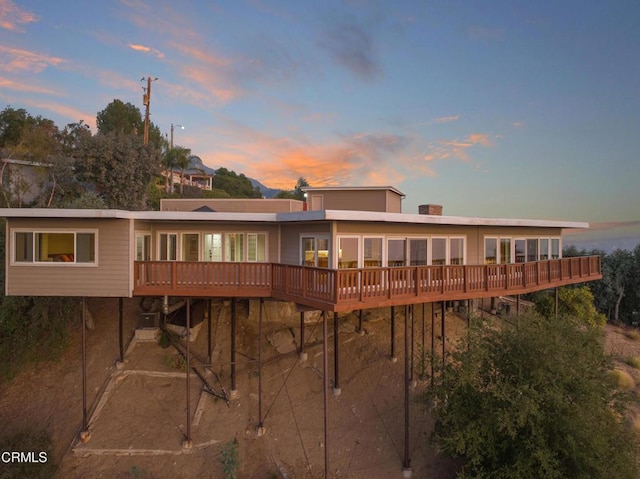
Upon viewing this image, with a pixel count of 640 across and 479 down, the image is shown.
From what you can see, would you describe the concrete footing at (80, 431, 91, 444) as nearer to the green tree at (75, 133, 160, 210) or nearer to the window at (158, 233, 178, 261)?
the window at (158, 233, 178, 261)

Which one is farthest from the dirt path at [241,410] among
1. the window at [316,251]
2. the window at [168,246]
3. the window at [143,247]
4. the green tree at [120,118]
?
the green tree at [120,118]

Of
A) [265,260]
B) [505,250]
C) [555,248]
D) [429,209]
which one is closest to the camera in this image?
[265,260]

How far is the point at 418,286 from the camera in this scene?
12109 mm

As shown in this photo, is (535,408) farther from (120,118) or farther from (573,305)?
(120,118)

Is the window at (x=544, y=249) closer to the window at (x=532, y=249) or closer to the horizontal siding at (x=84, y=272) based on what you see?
the window at (x=532, y=249)

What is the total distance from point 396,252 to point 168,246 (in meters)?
10.1

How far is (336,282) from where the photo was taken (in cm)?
1060

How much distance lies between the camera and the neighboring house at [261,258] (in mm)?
11852

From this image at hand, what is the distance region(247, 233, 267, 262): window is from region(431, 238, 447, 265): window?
7.46 meters

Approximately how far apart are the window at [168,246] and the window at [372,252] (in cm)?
853

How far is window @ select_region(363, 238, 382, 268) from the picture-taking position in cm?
1427

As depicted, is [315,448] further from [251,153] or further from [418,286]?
[251,153]

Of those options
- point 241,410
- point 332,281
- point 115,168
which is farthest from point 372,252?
point 115,168

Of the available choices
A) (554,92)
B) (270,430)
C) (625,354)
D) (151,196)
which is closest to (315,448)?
(270,430)
